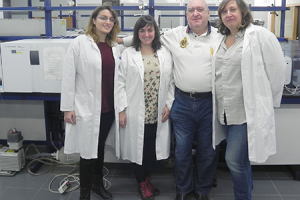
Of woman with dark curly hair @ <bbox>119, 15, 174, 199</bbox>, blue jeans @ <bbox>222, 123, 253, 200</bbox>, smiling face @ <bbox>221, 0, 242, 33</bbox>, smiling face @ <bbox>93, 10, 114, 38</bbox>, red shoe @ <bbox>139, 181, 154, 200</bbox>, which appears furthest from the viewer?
red shoe @ <bbox>139, 181, 154, 200</bbox>

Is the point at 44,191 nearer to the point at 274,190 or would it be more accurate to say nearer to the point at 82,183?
the point at 82,183

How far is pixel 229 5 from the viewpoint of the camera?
176 cm

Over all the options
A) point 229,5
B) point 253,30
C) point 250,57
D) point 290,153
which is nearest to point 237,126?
point 250,57

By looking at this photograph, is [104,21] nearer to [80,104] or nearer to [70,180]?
[80,104]

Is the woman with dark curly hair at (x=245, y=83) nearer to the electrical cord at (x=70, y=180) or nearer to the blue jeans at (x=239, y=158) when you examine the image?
the blue jeans at (x=239, y=158)

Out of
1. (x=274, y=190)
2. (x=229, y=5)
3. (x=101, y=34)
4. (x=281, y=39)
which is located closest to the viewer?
(x=229, y=5)

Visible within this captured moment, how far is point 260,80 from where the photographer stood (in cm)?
179

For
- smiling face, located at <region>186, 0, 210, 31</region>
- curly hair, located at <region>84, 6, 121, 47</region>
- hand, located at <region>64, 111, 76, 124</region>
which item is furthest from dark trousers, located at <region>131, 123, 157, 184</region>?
smiling face, located at <region>186, 0, 210, 31</region>

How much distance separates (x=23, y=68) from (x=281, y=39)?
7.49ft

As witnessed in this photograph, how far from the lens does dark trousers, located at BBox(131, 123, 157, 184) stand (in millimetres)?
2234

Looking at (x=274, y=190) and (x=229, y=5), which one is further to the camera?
(x=274, y=190)

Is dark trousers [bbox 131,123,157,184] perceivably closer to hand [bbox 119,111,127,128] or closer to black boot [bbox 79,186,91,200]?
hand [bbox 119,111,127,128]

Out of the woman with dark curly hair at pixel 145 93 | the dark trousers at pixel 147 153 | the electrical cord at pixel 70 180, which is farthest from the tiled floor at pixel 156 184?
Answer: the woman with dark curly hair at pixel 145 93

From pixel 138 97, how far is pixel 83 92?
1.21ft
